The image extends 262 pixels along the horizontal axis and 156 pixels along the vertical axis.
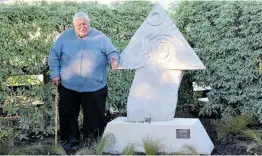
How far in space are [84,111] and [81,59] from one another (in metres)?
0.66

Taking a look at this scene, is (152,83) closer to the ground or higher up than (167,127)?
higher up

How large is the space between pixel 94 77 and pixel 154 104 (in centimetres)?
79

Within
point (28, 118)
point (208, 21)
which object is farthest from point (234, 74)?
point (28, 118)

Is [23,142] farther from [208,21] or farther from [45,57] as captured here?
[208,21]

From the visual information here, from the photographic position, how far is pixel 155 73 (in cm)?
638

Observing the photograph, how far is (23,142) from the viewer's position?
7250mm

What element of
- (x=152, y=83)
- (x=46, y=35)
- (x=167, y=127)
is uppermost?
(x=46, y=35)

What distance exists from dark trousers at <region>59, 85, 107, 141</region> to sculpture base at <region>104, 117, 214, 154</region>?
32 cm

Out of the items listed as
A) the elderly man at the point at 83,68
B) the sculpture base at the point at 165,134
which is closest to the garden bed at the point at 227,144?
the sculpture base at the point at 165,134

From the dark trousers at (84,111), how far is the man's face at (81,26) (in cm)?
72

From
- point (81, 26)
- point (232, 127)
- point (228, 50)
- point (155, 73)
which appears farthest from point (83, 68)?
point (228, 50)

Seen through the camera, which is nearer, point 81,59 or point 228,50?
point 81,59

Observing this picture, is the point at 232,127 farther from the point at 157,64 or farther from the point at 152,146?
the point at 152,146

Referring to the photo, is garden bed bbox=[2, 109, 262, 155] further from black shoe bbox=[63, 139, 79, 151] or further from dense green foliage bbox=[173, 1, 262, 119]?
dense green foliage bbox=[173, 1, 262, 119]
